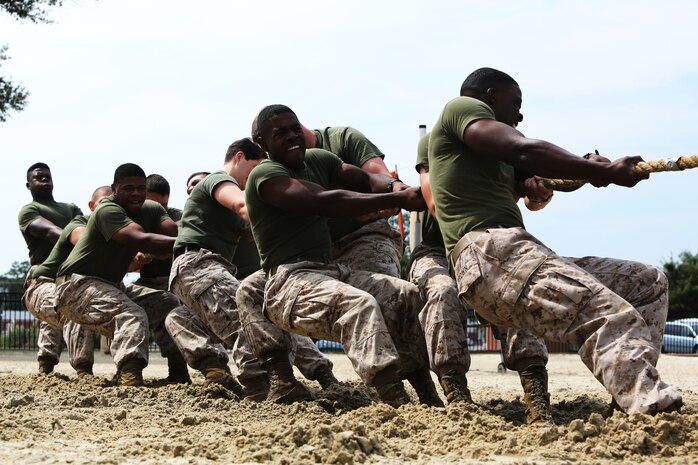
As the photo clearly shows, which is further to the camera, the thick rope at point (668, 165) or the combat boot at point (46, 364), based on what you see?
the combat boot at point (46, 364)

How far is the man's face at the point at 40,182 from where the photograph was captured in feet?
38.2

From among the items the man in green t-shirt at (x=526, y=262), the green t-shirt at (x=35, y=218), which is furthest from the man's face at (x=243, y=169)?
the green t-shirt at (x=35, y=218)

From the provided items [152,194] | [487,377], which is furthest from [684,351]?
[152,194]

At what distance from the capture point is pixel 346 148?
7809 mm

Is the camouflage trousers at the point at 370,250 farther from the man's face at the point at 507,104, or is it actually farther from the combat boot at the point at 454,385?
the man's face at the point at 507,104

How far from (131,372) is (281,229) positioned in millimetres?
2841

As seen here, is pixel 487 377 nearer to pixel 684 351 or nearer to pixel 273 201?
pixel 273 201

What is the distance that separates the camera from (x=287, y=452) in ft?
14.9

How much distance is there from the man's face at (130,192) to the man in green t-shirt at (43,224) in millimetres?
2168

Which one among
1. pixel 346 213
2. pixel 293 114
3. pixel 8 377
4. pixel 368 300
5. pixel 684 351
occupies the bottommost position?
pixel 684 351

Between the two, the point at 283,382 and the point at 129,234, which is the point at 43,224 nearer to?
the point at 129,234

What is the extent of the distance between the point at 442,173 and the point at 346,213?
0.71m

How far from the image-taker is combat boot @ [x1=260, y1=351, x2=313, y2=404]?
22.2 ft

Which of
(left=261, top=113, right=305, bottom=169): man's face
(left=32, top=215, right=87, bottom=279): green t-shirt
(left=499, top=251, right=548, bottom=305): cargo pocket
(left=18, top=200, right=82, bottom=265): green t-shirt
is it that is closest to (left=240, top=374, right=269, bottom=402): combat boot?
(left=261, top=113, right=305, bottom=169): man's face
